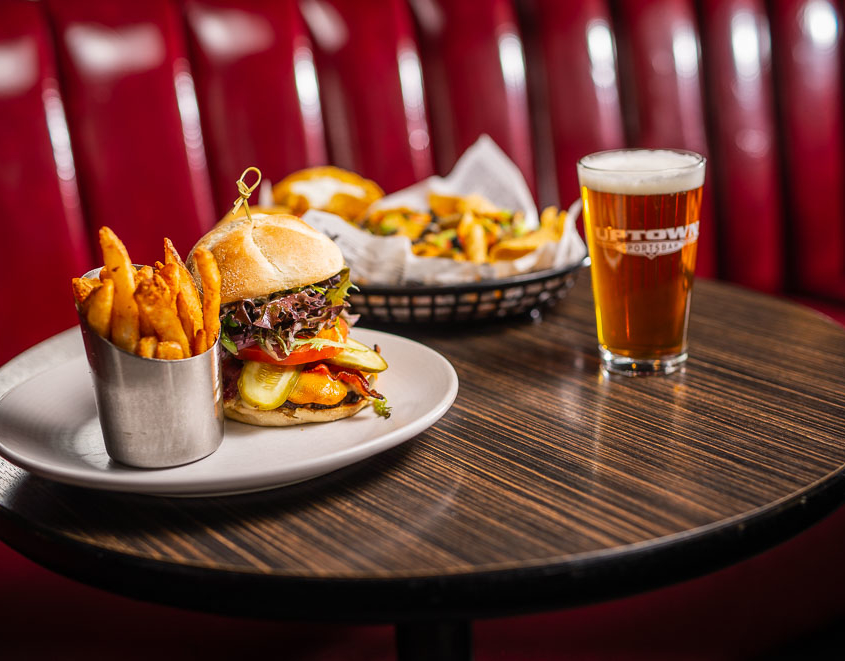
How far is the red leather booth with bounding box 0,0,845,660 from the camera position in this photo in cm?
193

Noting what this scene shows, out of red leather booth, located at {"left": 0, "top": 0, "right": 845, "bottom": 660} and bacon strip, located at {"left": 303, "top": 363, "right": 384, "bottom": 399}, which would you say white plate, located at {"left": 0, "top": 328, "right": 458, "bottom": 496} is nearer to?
bacon strip, located at {"left": 303, "top": 363, "right": 384, "bottom": 399}

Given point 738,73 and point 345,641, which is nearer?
point 345,641

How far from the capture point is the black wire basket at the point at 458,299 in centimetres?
138

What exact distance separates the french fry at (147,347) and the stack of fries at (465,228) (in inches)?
26.1

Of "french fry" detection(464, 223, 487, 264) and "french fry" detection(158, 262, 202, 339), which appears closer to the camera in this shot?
"french fry" detection(158, 262, 202, 339)

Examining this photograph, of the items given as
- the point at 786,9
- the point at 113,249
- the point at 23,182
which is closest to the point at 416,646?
the point at 113,249

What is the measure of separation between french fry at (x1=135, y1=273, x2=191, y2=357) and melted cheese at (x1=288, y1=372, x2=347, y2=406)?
0.19m

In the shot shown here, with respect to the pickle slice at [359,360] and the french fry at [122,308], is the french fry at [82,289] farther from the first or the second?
the pickle slice at [359,360]

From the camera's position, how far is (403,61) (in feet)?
8.17

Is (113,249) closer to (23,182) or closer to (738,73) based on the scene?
(23,182)

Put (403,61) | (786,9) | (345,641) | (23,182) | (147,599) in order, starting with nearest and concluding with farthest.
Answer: (147,599) → (345,641) → (23,182) → (403,61) → (786,9)

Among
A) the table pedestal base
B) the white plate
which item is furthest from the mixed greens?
the table pedestal base

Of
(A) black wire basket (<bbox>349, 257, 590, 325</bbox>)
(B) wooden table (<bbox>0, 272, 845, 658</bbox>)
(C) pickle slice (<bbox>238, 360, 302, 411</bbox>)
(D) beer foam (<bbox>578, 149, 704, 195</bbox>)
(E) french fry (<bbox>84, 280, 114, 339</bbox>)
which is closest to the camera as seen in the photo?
(B) wooden table (<bbox>0, 272, 845, 658</bbox>)

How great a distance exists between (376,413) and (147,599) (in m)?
0.37
